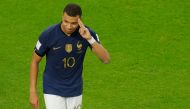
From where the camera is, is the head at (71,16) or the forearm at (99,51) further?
the forearm at (99,51)

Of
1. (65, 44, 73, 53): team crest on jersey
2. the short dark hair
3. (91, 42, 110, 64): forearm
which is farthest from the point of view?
(65, 44, 73, 53): team crest on jersey

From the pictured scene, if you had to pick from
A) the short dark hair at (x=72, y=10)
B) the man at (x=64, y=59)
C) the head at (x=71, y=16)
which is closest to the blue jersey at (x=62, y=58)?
the man at (x=64, y=59)

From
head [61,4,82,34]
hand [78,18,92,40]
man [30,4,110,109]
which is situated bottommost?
man [30,4,110,109]

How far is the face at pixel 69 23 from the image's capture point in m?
9.04

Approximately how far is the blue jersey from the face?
201mm

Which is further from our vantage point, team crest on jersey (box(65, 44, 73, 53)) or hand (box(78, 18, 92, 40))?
team crest on jersey (box(65, 44, 73, 53))

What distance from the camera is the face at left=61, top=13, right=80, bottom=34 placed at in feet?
29.7

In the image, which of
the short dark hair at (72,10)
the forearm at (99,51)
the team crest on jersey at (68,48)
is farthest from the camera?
the team crest on jersey at (68,48)

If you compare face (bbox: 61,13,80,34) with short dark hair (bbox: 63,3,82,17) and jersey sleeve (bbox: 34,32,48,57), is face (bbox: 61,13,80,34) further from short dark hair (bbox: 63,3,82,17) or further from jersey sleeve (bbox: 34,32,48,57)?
jersey sleeve (bbox: 34,32,48,57)

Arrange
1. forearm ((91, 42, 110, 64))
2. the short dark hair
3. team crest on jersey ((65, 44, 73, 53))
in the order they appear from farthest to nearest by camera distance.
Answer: team crest on jersey ((65, 44, 73, 53))
forearm ((91, 42, 110, 64))
the short dark hair

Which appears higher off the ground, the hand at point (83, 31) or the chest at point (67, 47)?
the hand at point (83, 31)

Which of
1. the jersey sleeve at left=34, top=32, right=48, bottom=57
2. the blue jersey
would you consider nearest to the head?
the blue jersey

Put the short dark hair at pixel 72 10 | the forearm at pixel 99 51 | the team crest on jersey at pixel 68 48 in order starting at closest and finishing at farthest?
the short dark hair at pixel 72 10, the forearm at pixel 99 51, the team crest on jersey at pixel 68 48

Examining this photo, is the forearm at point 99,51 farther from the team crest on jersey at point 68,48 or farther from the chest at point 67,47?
the team crest on jersey at point 68,48
